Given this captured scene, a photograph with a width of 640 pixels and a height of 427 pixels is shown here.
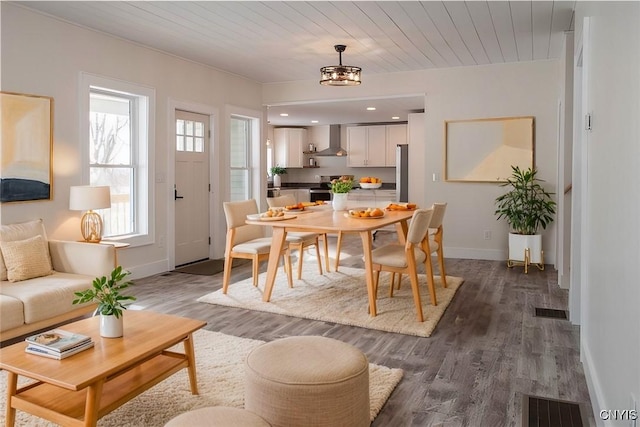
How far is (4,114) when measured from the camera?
12.9 ft

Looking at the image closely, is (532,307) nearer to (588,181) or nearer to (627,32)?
(588,181)

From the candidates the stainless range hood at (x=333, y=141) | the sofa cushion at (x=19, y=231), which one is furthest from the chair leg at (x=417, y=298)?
the stainless range hood at (x=333, y=141)

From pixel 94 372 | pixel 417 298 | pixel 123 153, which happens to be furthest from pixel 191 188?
pixel 94 372

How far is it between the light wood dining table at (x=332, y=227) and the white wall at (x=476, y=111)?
2123 millimetres

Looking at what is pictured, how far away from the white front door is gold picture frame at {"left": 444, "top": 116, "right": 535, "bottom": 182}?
3231 millimetres

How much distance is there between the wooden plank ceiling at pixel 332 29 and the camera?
13.4 feet

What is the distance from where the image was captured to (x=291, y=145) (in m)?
11.8

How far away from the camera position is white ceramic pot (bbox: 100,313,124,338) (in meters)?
2.31

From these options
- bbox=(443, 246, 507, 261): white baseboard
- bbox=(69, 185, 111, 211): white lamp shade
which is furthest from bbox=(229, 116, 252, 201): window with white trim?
bbox=(443, 246, 507, 261): white baseboard

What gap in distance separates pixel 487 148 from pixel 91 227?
15.7 feet

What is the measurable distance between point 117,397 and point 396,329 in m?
2.01

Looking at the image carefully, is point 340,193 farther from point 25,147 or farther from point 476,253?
point 25,147

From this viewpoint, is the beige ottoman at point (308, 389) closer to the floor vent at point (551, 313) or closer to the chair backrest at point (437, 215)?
the floor vent at point (551, 313)

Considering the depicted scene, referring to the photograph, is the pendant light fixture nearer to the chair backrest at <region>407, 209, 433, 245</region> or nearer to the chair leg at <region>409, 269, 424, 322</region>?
the chair backrest at <region>407, 209, 433, 245</region>
